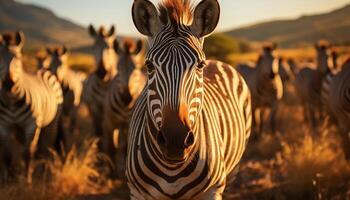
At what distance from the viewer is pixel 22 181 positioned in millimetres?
5180

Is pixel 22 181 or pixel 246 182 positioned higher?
pixel 22 181

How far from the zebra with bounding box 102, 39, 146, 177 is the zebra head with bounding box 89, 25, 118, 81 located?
735 millimetres

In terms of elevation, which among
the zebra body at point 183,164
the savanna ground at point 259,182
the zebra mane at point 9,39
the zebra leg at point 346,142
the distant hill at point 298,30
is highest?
the distant hill at point 298,30

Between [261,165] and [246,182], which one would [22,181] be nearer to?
[246,182]

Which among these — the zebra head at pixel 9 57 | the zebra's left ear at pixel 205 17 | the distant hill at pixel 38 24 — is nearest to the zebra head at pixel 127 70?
the zebra head at pixel 9 57

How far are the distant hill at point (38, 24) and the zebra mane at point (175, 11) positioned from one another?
11428cm

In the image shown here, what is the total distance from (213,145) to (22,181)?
3.64m

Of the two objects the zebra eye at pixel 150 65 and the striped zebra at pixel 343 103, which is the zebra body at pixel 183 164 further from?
the striped zebra at pixel 343 103

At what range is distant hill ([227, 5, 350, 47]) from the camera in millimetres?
48537

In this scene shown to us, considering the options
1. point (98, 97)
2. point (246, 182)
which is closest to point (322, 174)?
point (246, 182)

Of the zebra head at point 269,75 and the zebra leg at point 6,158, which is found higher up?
the zebra head at point 269,75

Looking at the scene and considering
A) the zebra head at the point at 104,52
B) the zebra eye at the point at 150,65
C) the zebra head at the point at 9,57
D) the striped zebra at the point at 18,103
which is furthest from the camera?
the zebra head at the point at 104,52

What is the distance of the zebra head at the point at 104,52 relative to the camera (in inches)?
310

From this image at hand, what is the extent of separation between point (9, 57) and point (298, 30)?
70.7m
